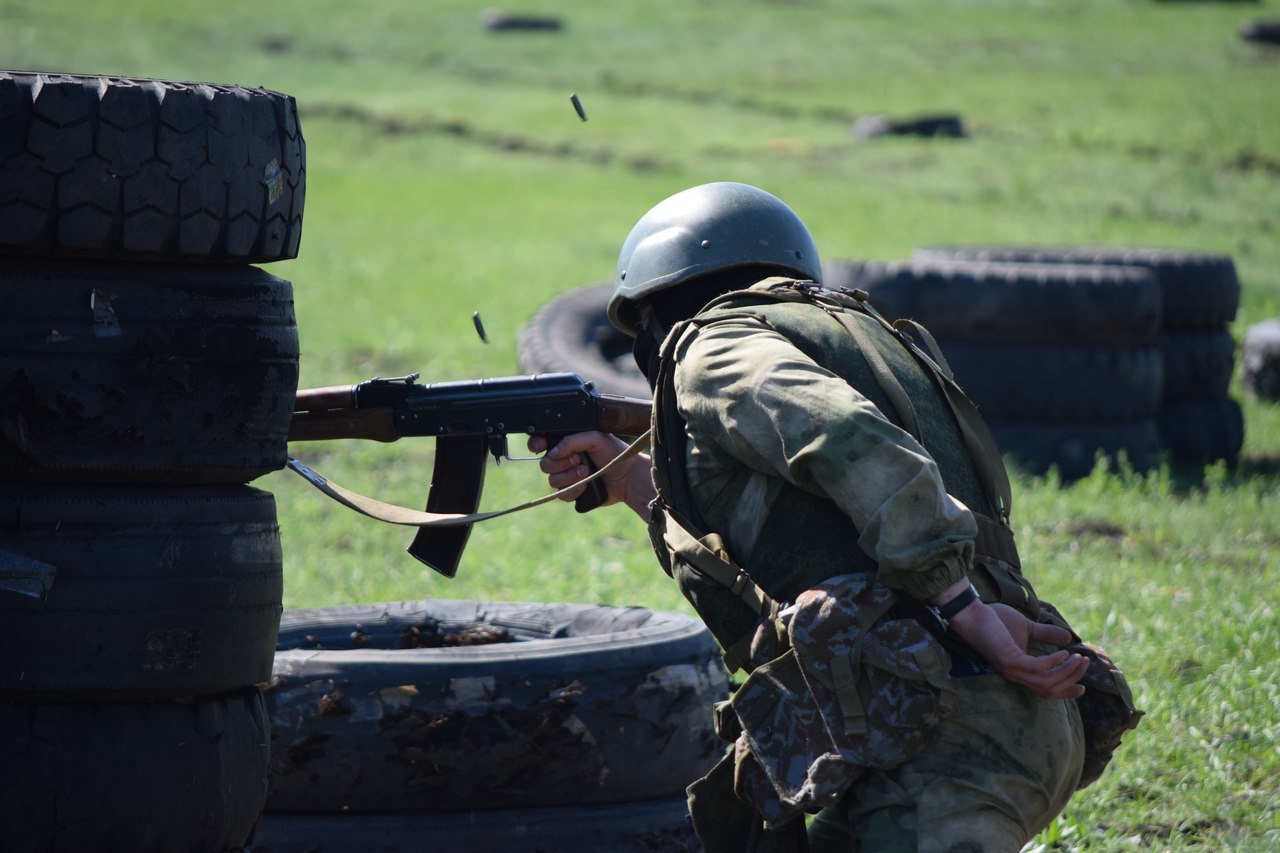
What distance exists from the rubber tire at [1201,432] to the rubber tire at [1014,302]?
3.18 ft

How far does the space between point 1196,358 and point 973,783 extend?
7.96 meters

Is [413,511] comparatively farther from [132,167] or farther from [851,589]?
[851,589]

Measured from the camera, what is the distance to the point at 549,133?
27328 mm

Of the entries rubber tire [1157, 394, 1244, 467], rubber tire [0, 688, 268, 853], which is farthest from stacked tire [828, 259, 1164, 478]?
rubber tire [0, 688, 268, 853]

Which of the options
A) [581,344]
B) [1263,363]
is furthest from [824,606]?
[1263,363]

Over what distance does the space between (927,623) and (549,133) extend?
25.0 metres

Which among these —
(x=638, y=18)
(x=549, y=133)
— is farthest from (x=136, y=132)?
(x=638, y=18)

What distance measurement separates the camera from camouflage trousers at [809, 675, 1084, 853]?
295 cm

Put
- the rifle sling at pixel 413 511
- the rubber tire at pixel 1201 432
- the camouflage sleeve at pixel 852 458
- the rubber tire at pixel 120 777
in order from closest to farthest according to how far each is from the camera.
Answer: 1. the camouflage sleeve at pixel 852 458
2. the rubber tire at pixel 120 777
3. the rifle sling at pixel 413 511
4. the rubber tire at pixel 1201 432

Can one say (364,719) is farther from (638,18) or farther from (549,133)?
(638,18)

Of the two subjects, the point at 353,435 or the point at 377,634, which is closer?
the point at 353,435

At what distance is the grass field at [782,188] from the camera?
617 cm

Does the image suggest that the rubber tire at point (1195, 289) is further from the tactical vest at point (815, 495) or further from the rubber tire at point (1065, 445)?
the tactical vest at point (815, 495)

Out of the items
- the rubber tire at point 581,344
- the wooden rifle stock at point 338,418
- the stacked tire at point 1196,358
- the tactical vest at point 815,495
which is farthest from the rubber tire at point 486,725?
the stacked tire at point 1196,358
